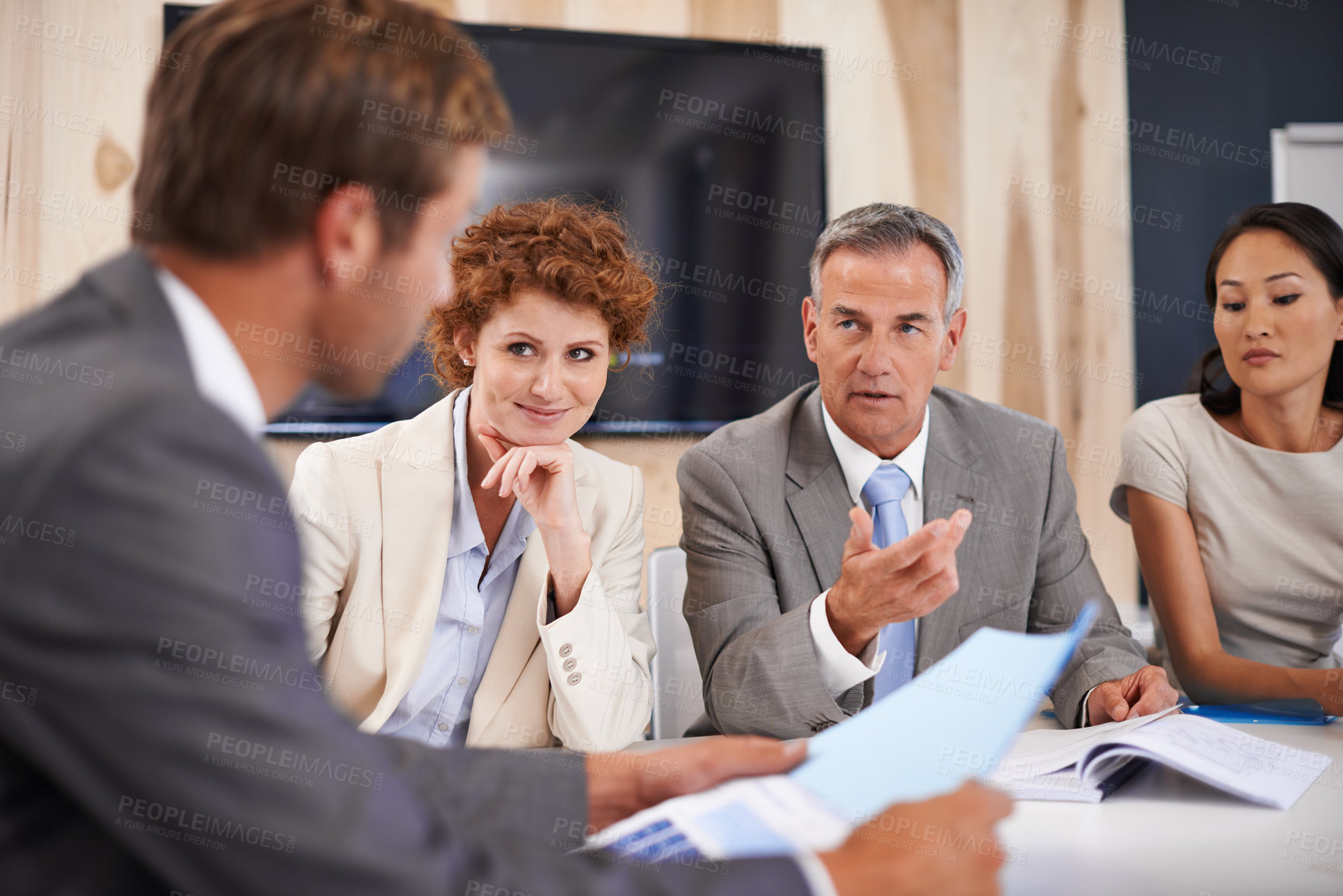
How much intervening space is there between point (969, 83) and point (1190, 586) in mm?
2127

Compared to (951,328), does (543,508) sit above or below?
below

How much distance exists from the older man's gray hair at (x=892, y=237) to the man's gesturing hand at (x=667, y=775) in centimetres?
109

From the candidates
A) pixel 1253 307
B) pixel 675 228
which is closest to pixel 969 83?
pixel 675 228

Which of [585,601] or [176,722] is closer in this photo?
[176,722]

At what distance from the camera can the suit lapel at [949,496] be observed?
1.60 m

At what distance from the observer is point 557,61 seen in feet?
9.34

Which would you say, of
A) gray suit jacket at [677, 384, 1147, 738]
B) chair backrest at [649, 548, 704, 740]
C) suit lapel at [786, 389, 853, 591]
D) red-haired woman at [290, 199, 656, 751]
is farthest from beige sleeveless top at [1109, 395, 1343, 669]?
red-haired woman at [290, 199, 656, 751]

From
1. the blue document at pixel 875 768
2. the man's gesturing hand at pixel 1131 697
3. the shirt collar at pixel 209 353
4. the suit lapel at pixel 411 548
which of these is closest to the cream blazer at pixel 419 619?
the suit lapel at pixel 411 548

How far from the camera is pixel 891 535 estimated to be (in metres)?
1.64

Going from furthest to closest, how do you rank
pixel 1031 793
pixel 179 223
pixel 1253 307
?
pixel 1253 307 < pixel 1031 793 < pixel 179 223

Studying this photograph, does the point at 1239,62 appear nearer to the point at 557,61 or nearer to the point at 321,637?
the point at 557,61

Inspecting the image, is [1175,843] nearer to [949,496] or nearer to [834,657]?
[834,657]

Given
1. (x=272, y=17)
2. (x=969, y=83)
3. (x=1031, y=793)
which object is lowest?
(x=1031, y=793)

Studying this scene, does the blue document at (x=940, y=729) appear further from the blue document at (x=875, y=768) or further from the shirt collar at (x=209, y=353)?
the shirt collar at (x=209, y=353)
